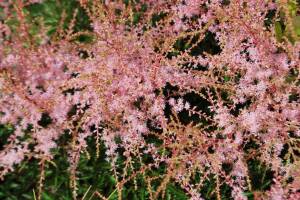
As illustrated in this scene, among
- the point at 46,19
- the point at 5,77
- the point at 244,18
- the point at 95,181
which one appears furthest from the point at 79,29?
the point at 244,18

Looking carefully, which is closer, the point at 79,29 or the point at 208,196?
the point at 208,196

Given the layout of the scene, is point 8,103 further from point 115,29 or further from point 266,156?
point 266,156

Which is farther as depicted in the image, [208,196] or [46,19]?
[46,19]

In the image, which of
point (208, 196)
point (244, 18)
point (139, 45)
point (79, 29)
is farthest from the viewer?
point (79, 29)

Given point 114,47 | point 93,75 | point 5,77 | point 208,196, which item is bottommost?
point 208,196

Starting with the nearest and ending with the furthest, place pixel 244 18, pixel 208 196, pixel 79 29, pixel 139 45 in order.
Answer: pixel 244 18
pixel 139 45
pixel 208 196
pixel 79 29

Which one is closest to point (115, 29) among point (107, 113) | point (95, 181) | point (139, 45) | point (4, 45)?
point (139, 45)

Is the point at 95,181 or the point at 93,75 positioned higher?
the point at 93,75

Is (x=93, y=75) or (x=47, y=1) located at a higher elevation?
(x=47, y=1)

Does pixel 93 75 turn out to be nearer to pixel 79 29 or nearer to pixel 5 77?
pixel 5 77
